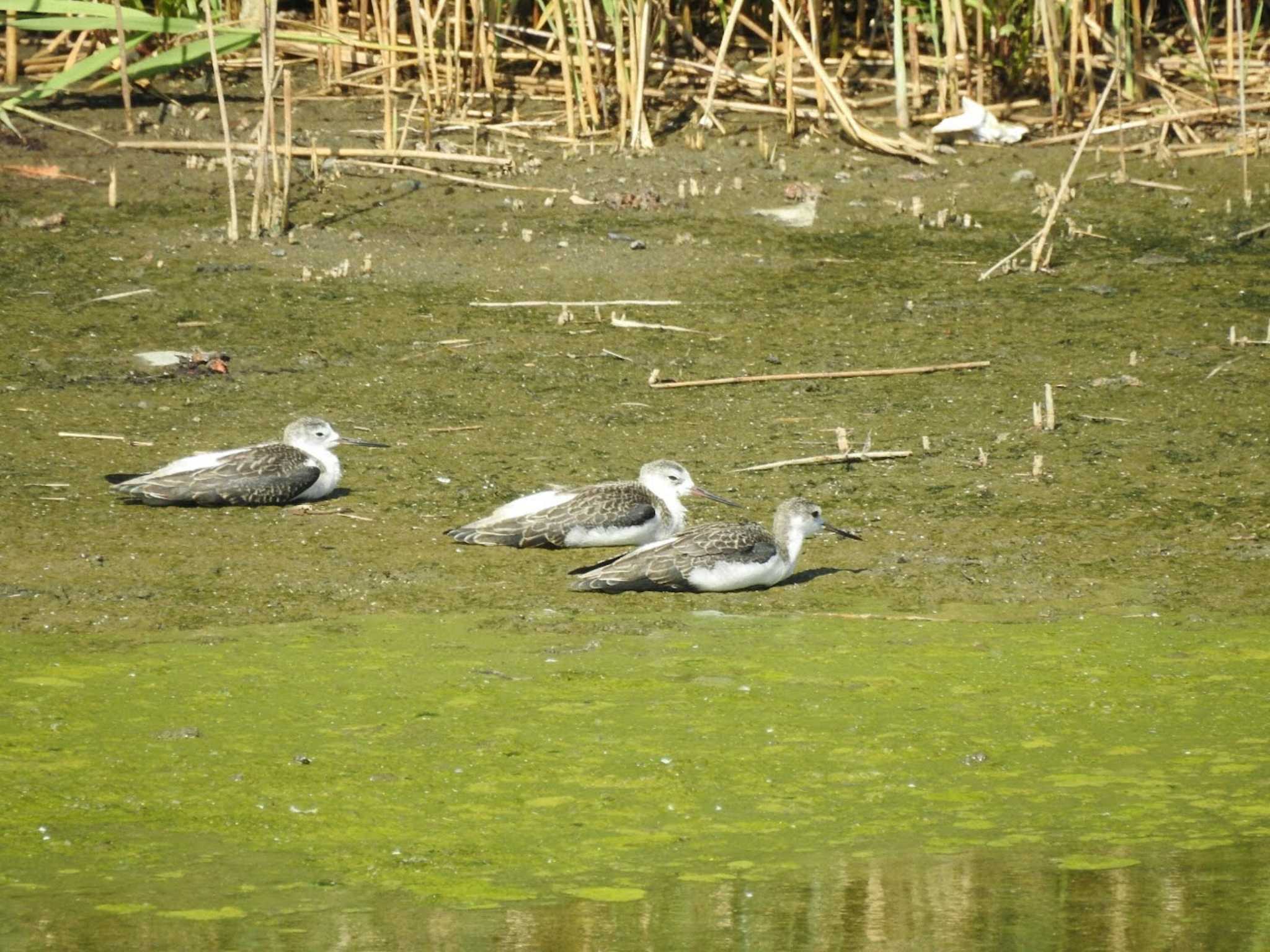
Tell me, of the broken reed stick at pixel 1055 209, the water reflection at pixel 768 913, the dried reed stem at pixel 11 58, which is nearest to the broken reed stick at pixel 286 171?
the dried reed stem at pixel 11 58

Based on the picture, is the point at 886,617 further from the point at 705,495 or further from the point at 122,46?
the point at 122,46

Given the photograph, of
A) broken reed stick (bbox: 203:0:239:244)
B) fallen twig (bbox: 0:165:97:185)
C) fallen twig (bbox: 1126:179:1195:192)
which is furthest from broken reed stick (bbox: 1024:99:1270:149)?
fallen twig (bbox: 0:165:97:185)

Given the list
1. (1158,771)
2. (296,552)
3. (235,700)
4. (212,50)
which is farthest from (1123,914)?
(212,50)

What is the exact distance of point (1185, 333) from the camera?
1064cm

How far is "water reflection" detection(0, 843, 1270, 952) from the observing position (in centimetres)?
458

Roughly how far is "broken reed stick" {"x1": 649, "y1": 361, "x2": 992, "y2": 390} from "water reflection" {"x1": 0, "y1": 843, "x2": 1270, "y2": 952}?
5064mm

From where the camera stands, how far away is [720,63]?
1359cm

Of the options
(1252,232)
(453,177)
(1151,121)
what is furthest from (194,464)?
A: (1151,121)

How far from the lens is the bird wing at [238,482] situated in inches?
320

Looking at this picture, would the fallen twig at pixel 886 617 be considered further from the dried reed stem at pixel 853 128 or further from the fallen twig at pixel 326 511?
the dried reed stem at pixel 853 128

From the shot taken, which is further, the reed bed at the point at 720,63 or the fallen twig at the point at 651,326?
the reed bed at the point at 720,63

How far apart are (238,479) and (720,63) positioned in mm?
6511

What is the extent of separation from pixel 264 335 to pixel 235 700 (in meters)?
4.73

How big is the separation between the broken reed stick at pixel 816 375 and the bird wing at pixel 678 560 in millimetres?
2580
